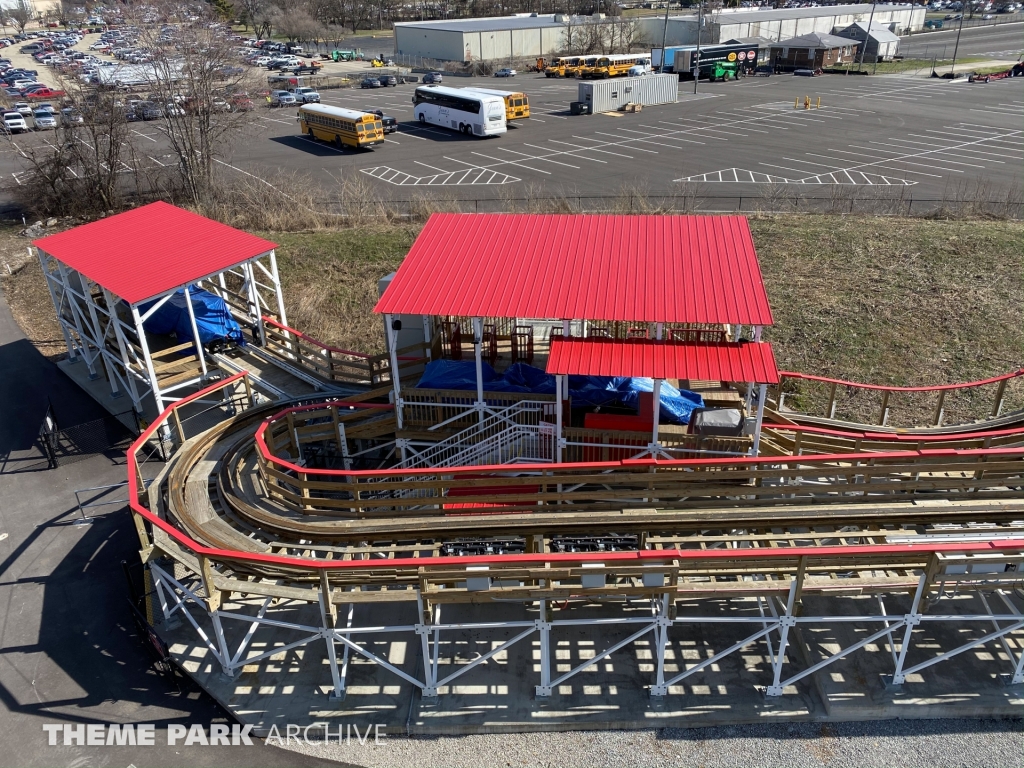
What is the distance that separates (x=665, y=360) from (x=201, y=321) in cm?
1314

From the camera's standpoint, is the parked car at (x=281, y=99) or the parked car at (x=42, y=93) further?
the parked car at (x=42, y=93)

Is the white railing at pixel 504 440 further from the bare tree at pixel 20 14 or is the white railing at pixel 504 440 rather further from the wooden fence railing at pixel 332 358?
the bare tree at pixel 20 14

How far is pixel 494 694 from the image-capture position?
12.2m

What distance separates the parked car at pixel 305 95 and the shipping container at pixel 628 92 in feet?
73.0

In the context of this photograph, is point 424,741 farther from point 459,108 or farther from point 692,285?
point 459,108

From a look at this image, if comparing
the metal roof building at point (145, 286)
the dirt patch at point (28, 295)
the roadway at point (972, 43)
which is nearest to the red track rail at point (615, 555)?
the metal roof building at point (145, 286)

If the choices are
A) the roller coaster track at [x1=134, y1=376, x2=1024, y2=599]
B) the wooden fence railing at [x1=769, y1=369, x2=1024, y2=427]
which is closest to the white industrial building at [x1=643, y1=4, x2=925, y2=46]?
the wooden fence railing at [x1=769, y1=369, x2=1024, y2=427]

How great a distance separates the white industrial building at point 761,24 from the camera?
262 feet

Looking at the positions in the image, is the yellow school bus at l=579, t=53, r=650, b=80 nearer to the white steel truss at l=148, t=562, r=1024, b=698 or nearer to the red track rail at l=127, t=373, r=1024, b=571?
the white steel truss at l=148, t=562, r=1024, b=698

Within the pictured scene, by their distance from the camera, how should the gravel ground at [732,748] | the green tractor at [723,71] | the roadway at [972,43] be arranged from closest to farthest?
the gravel ground at [732,748]
the green tractor at [723,71]
the roadway at [972,43]

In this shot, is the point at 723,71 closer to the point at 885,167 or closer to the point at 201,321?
the point at 885,167

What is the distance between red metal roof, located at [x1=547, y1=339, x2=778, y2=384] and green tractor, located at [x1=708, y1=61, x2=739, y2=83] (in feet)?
206

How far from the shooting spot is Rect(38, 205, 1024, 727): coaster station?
1144 cm

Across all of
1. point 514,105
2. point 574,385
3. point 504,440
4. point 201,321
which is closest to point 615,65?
point 514,105
